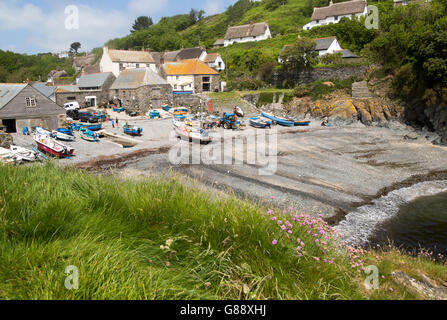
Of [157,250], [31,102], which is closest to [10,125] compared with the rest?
[31,102]

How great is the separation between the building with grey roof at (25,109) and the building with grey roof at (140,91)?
13015 mm

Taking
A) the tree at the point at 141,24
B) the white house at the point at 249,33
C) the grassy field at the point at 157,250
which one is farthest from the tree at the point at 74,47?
the grassy field at the point at 157,250

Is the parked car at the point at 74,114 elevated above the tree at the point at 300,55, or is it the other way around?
the tree at the point at 300,55

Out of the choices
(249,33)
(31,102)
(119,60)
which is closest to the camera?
(31,102)

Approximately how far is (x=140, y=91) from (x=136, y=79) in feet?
10.2

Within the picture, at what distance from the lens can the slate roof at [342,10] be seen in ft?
254

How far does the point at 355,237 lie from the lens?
13445 mm

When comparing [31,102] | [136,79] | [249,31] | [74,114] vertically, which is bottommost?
[74,114]

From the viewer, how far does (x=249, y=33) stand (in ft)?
274

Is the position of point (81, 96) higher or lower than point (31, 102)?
higher

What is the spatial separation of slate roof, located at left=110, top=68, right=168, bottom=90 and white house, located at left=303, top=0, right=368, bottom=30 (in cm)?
5013

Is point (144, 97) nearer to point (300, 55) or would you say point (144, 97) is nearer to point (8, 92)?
point (8, 92)

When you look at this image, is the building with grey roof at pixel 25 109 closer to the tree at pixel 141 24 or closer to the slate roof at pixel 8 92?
the slate roof at pixel 8 92
